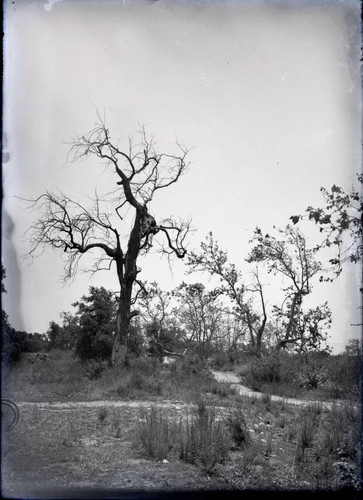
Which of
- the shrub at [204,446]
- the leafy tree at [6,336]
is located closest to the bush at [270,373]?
the shrub at [204,446]

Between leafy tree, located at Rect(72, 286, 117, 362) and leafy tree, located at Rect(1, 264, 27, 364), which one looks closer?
leafy tree, located at Rect(1, 264, 27, 364)

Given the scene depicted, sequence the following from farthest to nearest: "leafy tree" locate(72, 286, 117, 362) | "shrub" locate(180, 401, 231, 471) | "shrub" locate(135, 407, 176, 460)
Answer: "leafy tree" locate(72, 286, 117, 362), "shrub" locate(135, 407, 176, 460), "shrub" locate(180, 401, 231, 471)

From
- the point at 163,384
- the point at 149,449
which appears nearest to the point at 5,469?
the point at 149,449

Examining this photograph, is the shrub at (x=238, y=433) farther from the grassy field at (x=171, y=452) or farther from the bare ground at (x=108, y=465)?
the bare ground at (x=108, y=465)

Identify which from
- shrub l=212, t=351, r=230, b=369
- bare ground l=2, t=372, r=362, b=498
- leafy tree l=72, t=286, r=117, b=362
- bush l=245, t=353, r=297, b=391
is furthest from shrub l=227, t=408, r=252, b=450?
shrub l=212, t=351, r=230, b=369

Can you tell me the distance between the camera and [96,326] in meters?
23.5

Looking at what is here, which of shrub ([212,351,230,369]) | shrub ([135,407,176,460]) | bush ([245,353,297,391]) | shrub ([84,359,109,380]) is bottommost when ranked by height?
shrub ([212,351,230,369])

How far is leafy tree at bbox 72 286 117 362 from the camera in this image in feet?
75.3

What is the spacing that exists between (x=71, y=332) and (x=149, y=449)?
2240 centimetres

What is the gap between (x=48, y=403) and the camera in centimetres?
854

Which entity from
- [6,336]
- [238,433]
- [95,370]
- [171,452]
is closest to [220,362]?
[95,370]

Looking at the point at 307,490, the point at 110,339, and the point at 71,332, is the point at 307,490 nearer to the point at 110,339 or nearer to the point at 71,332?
the point at 110,339

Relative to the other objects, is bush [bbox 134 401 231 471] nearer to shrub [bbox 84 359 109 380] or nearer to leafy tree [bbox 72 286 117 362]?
shrub [bbox 84 359 109 380]

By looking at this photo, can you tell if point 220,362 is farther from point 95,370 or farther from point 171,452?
point 171,452
